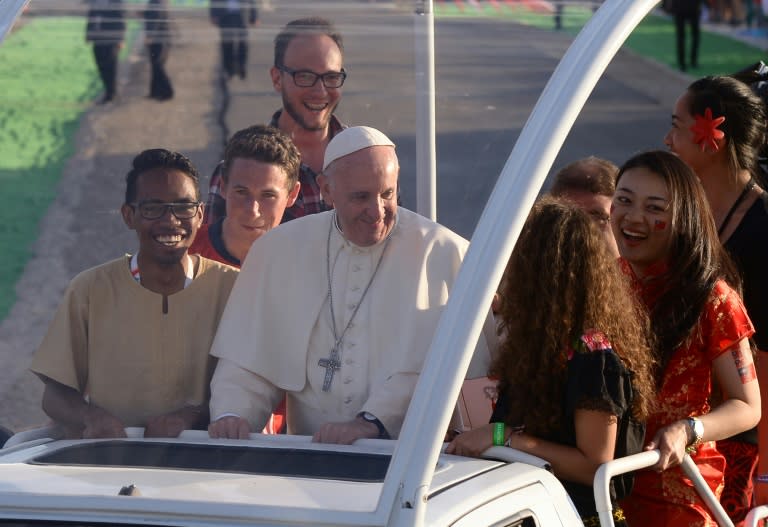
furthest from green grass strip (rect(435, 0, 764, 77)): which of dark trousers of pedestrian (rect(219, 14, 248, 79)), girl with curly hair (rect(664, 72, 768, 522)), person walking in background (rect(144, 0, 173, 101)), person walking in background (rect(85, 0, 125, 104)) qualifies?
person walking in background (rect(85, 0, 125, 104))

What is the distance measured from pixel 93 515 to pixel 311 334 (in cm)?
105

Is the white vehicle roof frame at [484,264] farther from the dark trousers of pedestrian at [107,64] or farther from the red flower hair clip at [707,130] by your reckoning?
the dark trousers of pedestrian at [107,64]

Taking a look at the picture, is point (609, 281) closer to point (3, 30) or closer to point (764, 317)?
point (764, 317)

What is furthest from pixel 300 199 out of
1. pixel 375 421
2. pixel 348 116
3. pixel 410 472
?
pixel 410 472

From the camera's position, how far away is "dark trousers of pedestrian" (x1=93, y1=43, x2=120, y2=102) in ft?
14.4

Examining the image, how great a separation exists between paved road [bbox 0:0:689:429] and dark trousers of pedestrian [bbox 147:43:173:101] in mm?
36

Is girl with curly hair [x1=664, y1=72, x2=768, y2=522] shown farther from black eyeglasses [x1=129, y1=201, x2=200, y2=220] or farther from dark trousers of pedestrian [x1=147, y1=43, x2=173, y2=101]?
dark trousers of pedestrian [x1=147, y1=43, x2=173, y2=101]

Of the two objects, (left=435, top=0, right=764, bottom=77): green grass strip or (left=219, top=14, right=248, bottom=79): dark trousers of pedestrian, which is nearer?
(left=435, top=0, right=764, bottom=77): green grass strip

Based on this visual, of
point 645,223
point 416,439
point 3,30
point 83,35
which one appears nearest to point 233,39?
point 83,35

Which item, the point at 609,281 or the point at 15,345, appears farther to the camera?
the point at 15,345

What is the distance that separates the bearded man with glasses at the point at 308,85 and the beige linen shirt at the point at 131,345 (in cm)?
49

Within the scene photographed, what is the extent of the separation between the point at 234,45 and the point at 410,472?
2.52 metres

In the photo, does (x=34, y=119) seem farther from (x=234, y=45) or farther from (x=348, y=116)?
(x=348, y=116)

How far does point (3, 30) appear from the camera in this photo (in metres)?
3.46
